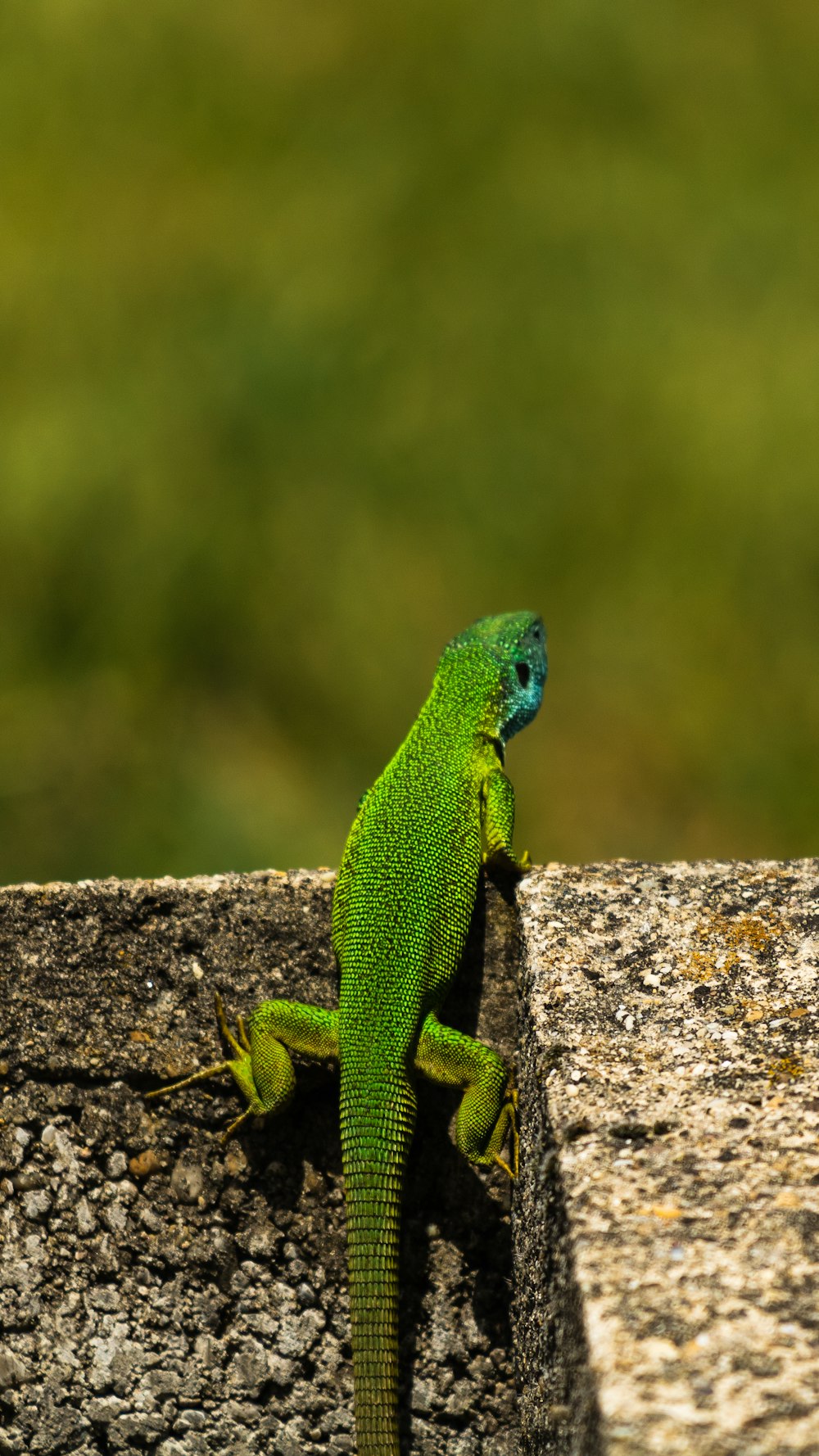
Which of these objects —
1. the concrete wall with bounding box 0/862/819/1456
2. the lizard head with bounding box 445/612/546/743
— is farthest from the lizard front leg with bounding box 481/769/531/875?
the lizard head with bounding box 445/612/546/743

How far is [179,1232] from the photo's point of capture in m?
2.66

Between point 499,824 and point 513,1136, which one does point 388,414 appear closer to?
point 499,824

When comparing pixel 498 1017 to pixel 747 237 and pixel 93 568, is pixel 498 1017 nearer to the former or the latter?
pixel 93 568

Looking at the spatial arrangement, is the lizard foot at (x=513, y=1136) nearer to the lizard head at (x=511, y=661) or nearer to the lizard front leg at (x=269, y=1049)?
the lizard front leg at (x=269, y=1049)

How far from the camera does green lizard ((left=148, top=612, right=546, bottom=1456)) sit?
2510 mm

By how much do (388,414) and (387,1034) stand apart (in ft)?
20.9

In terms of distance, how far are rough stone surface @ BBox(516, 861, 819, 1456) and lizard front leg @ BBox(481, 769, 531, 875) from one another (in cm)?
17

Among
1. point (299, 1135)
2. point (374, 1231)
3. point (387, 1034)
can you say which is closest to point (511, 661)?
point (387, 1034)

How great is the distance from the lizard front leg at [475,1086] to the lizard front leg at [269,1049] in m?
0.18

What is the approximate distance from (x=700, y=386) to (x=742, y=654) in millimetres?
1797

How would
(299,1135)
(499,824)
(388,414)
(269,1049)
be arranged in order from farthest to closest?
1. (388,414)
2. (499,824)
3. (299,1135)
4. (269,1049)

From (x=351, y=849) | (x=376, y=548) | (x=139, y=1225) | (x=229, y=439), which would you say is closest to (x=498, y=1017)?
(x=351, y=849)

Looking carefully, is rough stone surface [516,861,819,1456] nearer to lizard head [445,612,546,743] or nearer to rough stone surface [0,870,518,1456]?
rough stone surface [0,870,518,1456]

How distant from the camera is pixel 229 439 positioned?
333 inches
